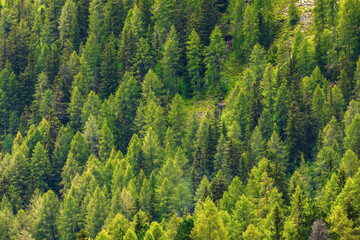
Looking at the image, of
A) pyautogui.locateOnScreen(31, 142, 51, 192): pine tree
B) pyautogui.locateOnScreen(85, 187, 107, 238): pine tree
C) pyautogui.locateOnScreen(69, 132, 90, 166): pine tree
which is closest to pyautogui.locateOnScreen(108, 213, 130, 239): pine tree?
pyautogui.locateOnScreen(85, 187, 107, 238): pine tree

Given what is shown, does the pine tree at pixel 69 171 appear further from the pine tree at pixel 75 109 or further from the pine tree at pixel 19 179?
the pine tree at pixel 75 109

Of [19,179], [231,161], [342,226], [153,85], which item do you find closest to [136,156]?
[231,161]

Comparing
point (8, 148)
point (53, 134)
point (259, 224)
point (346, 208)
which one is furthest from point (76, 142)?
point (346, 208)

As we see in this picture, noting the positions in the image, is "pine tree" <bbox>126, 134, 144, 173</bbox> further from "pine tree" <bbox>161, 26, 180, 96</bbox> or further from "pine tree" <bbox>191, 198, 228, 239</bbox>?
"pine tree" <bbox>191, 198, 228, 239</bbox>

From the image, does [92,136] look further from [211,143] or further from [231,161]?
[231,161]

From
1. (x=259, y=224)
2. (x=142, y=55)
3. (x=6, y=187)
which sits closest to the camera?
(x=259, y=224)

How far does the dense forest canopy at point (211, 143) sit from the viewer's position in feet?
429

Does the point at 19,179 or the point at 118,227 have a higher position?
the point at 118,227

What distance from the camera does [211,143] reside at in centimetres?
16300

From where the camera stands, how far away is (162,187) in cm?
15100

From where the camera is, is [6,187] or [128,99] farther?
[128,99]

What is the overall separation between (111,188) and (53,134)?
3532 cm

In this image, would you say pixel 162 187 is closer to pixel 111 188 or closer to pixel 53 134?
pixel 111 188

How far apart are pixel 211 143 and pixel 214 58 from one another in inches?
1200
